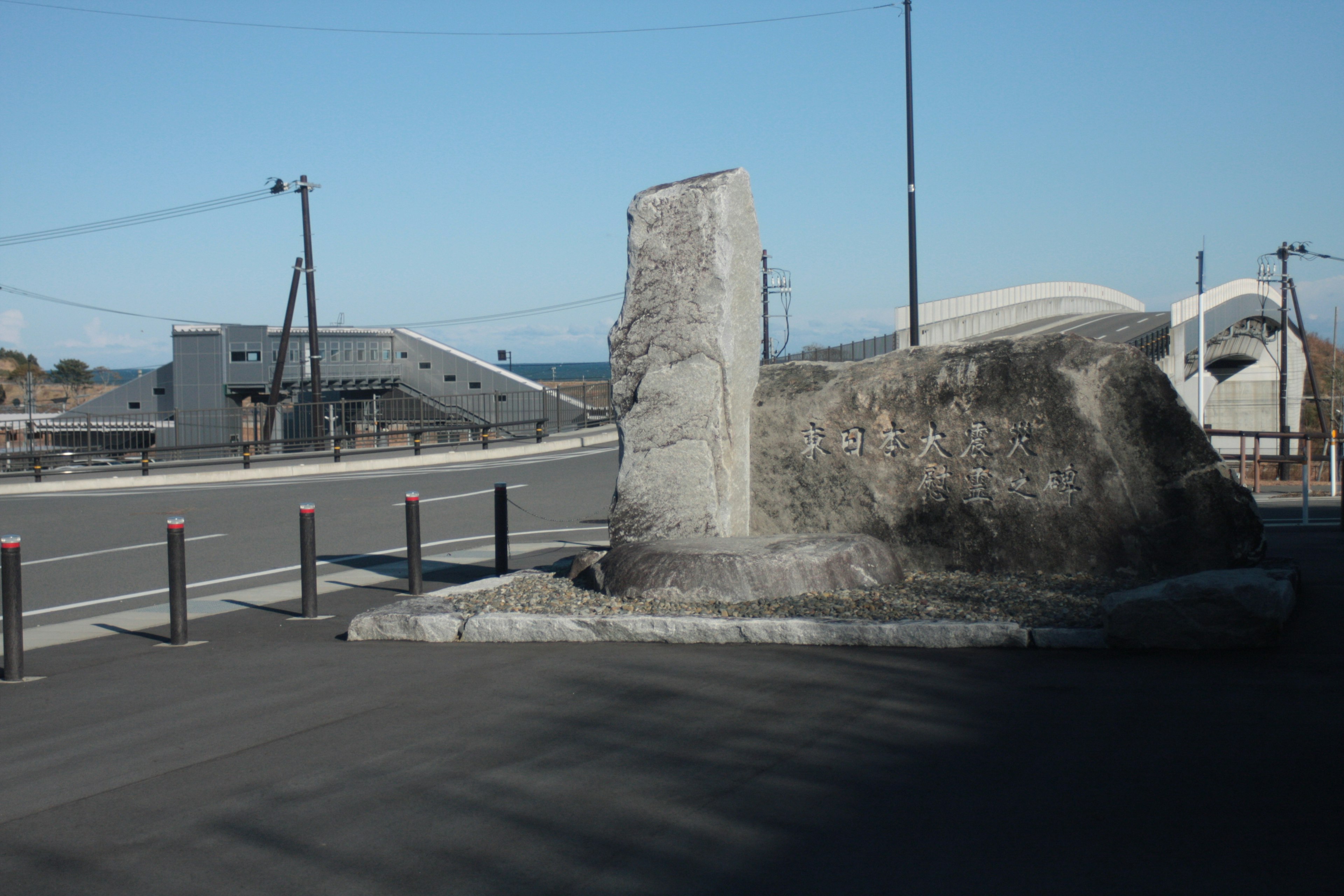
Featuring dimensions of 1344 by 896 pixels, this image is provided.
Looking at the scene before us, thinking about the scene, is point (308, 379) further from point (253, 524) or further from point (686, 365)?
point (686, 365)

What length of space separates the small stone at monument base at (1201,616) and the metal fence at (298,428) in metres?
22.4

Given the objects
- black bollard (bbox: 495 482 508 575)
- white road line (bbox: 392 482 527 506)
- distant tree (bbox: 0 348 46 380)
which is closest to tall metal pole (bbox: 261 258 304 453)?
white road line (bbox: 392 482 527 506)

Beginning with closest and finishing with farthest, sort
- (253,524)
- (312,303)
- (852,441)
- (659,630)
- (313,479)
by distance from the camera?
(659,630), (852,441), (253,524), (313,479), (312,303)

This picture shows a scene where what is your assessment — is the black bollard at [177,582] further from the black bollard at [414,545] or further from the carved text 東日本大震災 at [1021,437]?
the carved text 東日本大震災 at [1021,437]

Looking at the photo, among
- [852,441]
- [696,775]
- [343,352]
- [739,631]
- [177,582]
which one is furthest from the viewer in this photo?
[343,352]

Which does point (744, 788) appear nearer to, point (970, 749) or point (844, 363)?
point (970, 749)

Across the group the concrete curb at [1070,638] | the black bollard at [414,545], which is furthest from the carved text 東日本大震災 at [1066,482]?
the black bollard at [414,545]

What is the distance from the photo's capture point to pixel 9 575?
6891mm

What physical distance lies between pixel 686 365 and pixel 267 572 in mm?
6551

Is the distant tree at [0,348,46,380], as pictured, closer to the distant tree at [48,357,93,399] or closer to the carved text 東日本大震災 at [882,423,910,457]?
the distant tree at [48,357,93,399]

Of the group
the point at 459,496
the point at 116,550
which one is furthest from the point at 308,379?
the point at 116,550

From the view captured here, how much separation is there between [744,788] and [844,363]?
6144mm

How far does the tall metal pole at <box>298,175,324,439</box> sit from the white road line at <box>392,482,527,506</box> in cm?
1514

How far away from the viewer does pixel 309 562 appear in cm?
894
